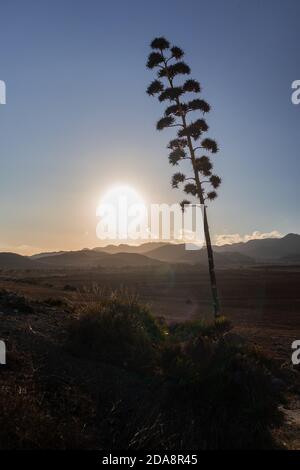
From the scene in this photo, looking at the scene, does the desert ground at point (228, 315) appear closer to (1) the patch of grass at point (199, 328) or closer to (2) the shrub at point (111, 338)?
(2) the shrub at point (111, 338)

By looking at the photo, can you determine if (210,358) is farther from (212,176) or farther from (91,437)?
(212,176)

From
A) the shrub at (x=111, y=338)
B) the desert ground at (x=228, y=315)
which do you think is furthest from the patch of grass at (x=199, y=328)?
the shrub at (x=111, y=338)

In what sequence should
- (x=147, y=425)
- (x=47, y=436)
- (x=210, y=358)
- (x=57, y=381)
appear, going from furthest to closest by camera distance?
(x=210, y=358), (x=57, y=381), (x=147, y=425), (x=47, y=436)

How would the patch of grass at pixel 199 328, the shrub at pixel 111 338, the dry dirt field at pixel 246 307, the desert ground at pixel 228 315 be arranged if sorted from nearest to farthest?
the shrub at pixel 111 338 < the desert ground at pixel 228 315 < the patch of grass at pixel 199 328 < the dry dirt field at pixel 246 307

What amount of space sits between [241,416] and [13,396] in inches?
156

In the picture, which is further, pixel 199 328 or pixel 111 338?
pixel 199 328

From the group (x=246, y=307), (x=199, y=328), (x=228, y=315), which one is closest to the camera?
(x=199, y=328)

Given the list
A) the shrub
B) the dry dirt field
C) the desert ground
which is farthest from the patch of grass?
the shrub

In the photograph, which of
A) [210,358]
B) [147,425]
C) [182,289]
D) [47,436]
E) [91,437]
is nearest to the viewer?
[47,436]

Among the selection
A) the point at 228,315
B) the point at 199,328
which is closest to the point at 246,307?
the point at 228,315

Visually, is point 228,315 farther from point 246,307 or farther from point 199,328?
point 199,328
